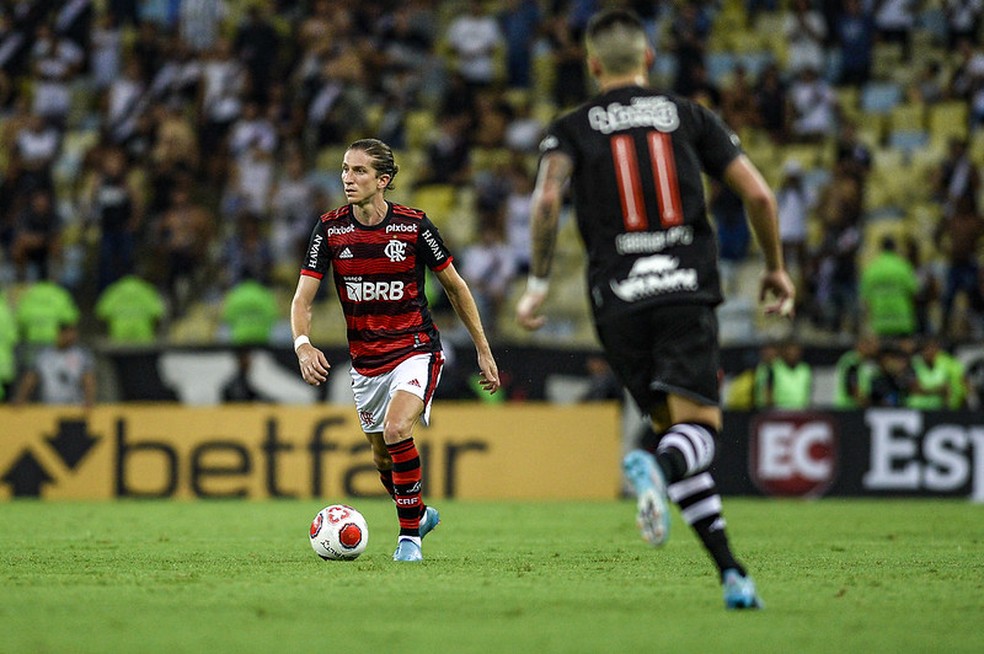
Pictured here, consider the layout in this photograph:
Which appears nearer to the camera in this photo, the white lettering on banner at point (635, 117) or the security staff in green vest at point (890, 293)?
the white lettering on banner at point (635, 117)

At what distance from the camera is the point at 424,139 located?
2420 centimetres

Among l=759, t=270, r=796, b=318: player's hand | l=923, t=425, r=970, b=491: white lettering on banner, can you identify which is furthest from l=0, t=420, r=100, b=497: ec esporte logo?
l=759, t=270, r=796, b=318: player's hand

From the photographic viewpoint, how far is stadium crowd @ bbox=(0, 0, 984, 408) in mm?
20938

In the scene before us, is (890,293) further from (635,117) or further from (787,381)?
(635,117)

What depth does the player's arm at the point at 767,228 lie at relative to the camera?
22.1 ft

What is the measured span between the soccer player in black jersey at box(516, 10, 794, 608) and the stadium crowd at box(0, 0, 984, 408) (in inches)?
512

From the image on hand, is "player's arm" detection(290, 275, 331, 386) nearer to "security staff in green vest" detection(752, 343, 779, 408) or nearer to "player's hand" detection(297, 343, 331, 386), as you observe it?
"player's hand" detection(297, 343, 331, 386)

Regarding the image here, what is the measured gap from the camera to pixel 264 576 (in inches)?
328

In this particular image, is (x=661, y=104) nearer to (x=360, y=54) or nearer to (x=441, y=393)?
(x=441, y=393)

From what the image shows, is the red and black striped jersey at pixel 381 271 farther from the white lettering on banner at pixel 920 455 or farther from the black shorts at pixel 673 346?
the white lettering on banner at pixel 920 455

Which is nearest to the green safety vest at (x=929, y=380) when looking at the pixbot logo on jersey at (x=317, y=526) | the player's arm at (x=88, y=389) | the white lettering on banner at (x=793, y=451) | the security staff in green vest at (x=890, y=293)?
the security staff in green vest at (x=890, y=293)

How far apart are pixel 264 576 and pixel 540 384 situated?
1166 cm

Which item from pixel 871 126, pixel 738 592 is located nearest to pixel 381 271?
pixel 738 592

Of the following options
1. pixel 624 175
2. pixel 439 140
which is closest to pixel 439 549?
pixel 624 175
